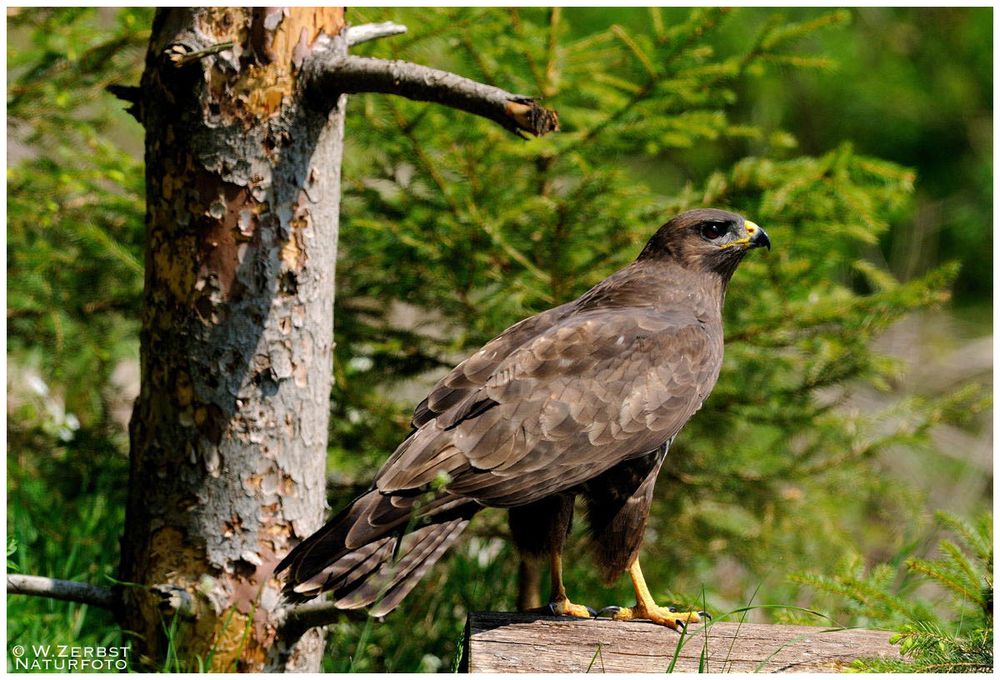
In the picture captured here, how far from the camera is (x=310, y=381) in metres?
A: 3.17

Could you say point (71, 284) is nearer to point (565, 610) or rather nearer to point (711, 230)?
point (565, 610)

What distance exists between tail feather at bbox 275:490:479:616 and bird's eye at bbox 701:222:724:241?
1.31m

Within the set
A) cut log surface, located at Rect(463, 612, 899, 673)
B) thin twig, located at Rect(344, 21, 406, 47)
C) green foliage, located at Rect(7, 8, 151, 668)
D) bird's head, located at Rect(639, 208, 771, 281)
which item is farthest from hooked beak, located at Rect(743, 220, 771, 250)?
green foliage, located at Rect(7, 8, 151, 668)

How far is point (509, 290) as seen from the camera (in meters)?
3.80

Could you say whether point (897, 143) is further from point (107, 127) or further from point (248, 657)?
point (248, 657)

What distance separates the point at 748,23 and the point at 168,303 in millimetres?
6360

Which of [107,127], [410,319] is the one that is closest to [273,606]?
[107,127]

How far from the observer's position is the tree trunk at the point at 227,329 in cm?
302

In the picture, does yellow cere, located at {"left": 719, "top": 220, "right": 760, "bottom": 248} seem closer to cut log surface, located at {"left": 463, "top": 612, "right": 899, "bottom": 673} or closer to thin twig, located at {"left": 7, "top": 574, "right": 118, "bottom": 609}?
cut log surface, located at {"left": 463, "top": 612, "right": 899, "bottom": 673}

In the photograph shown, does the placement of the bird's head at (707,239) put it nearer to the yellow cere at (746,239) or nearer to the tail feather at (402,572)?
the yellow cere at (746,239)

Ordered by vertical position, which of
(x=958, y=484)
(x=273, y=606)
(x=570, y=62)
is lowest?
(x=958, y=484)

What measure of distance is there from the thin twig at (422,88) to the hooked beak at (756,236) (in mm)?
959

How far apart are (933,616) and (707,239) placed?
154 centimetres

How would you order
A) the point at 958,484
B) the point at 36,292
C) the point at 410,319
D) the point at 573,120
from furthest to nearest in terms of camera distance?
the point at 958,484 → the point at 410,319 → the point at 36,292 → the point at 573,120
